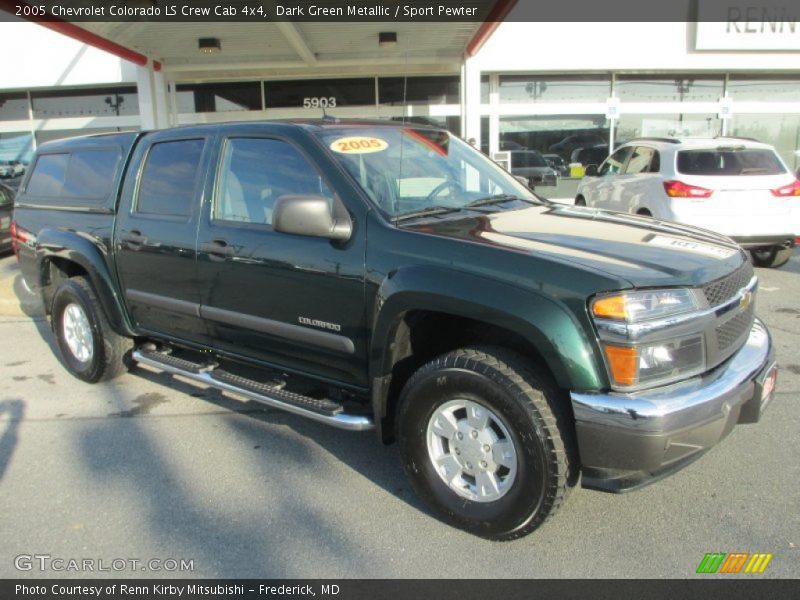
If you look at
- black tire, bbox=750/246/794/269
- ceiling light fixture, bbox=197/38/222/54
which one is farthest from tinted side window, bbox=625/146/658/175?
ceiling light fixture, bbox=197/38/222/54

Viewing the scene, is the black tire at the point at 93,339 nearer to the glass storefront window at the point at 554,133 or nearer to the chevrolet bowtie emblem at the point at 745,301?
the chevrolet bowtie emblem at the point at 745,301

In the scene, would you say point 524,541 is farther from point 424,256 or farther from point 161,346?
point 161,346

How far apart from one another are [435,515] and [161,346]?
9.03 ft

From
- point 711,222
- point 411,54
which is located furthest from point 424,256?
point 411,54

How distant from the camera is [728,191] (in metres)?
7.81

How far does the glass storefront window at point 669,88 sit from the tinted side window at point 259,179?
42.0ft

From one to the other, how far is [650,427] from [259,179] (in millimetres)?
2473

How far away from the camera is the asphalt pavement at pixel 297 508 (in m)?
2.76

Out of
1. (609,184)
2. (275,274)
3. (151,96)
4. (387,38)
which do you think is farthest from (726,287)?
(151,96)

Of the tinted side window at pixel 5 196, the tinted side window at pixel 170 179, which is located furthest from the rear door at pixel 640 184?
the tinted side window at pixel 5 196

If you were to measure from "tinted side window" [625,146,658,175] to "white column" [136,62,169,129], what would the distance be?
9556 mm

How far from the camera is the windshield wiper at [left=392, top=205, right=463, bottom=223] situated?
3201 mm

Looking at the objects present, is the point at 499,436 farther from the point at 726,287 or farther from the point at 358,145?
the point at 358,145

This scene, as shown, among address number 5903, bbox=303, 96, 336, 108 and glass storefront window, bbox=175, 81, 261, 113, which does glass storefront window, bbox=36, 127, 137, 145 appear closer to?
glass storefront window, bbox=175, 81, 261, 113
